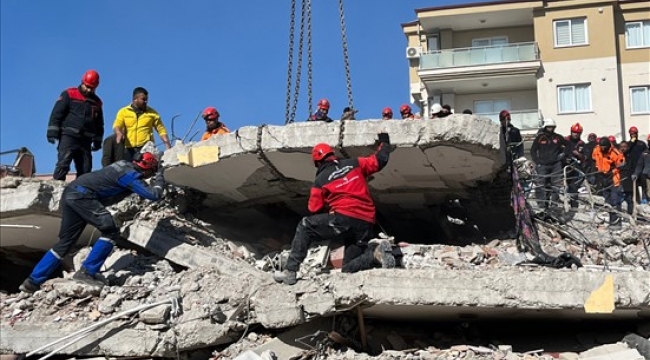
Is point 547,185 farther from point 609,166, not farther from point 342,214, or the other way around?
point 342,214

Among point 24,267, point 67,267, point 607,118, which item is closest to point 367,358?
point 67,267

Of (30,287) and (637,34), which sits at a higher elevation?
(637,34)

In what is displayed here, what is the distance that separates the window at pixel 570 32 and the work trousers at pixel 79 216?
2374 cm

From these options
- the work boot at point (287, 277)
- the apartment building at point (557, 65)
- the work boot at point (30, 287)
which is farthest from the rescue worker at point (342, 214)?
the apartment building at point (557, 65)

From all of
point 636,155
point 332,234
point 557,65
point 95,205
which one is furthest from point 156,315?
point 557,65

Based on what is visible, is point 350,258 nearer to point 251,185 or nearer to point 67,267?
point 251,185

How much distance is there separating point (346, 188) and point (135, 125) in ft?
11.4

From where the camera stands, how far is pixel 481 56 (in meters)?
26.5

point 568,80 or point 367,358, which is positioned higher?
point 568,80

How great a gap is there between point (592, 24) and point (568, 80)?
93.9 inches

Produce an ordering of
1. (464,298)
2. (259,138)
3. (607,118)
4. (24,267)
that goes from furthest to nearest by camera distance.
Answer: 1. (607,118)
2. (24,267)
3. (259,138)
4. (464,298)

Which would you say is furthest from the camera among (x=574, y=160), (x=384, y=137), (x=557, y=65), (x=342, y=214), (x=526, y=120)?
(x=557, y=65)

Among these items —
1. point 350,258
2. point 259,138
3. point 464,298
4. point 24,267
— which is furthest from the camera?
point 24,267

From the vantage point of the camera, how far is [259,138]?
743 cm
